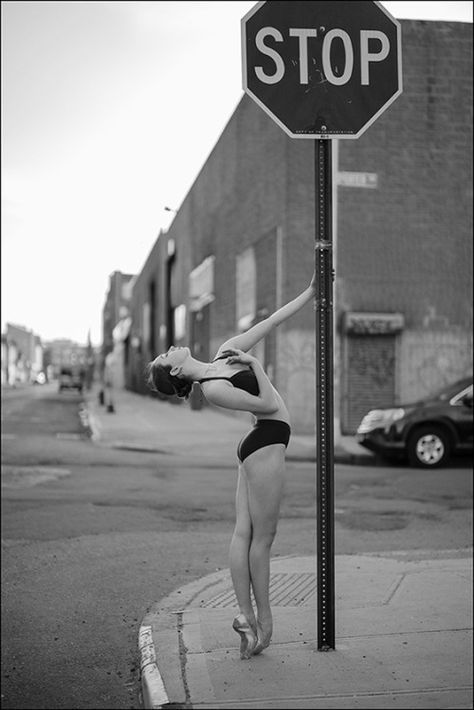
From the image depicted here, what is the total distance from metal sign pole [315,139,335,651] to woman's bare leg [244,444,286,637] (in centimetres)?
32

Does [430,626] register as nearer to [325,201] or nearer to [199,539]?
[325,201]

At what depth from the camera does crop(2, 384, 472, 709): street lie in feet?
16.9

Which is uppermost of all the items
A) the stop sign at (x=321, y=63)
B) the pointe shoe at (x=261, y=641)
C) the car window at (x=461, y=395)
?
the stop sign at (x=321, y=63)

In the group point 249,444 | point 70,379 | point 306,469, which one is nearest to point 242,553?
point 249,444

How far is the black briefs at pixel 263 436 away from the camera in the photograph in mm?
4508

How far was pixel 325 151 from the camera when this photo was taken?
499 centimetres

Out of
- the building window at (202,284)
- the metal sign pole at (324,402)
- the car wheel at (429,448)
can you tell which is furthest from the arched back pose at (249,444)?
the building window at (202,284)

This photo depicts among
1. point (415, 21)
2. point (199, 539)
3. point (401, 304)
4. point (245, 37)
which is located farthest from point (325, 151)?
point (415, 21)

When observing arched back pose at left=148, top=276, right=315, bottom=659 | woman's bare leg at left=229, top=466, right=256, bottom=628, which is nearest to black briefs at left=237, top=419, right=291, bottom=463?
arched back pose at left=148, top=276, right=315, bottom=659

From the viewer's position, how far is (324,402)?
193 inches

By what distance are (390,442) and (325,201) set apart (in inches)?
450

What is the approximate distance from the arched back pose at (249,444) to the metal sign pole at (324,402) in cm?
31

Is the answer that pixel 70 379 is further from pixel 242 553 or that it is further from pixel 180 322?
pixel 242 553

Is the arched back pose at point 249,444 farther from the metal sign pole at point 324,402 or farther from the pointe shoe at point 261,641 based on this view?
the metal sign pole at point 324,402
